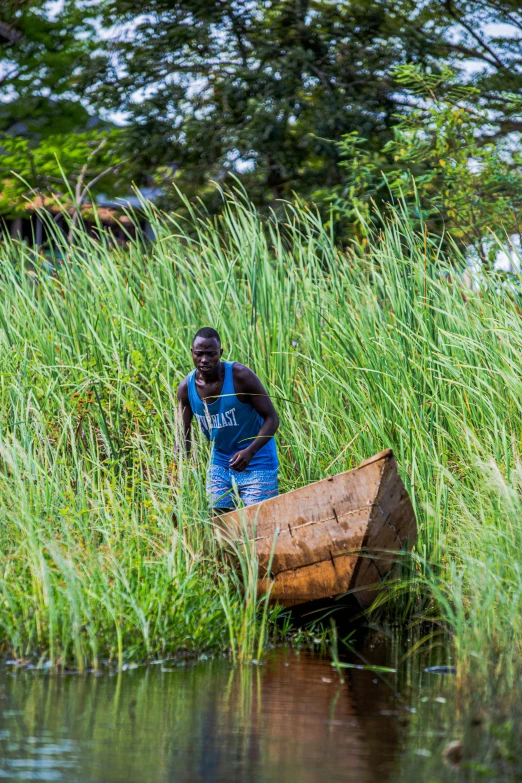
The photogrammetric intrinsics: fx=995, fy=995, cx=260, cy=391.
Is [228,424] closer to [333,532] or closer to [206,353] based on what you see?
[206,353]

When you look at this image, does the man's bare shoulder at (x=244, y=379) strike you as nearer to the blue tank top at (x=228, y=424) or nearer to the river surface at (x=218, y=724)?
the blue tank top at (x=228, y=424)

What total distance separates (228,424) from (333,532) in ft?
3.39

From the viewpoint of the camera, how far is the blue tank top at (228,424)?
5699 mm

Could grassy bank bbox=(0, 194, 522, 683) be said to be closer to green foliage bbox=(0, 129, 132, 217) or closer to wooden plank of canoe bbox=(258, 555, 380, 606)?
wooden plank of canoe bbox=(258, 555, 380, 606)

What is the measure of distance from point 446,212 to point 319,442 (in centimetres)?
373

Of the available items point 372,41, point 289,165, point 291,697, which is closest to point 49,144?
point 289,165

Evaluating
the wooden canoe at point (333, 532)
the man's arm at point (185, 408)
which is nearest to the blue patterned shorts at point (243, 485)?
the man's arm at point (185, 408)

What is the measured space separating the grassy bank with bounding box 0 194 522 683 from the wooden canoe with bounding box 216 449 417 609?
0.20 meters

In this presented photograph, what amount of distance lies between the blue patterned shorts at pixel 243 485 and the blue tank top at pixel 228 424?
4cm

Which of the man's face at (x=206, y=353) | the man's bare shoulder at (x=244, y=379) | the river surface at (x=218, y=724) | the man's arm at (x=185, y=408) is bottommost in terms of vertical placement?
the river surface at (x=218, y=724)

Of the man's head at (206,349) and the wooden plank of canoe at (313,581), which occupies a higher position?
the man's head at (206,349)

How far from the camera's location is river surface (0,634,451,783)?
328cm

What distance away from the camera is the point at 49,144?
1631cm

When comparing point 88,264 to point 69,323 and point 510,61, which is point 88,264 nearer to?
point 69,323
